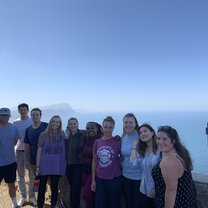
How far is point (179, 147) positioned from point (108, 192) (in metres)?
2.10

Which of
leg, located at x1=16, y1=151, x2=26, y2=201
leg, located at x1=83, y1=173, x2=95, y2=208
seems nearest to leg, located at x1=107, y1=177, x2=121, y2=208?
leg, located at x1=83, y1=173, x2=95, y2=208

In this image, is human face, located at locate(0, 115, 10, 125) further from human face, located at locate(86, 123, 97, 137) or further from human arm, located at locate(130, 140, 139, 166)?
human arm, located at locate(130, 140, 139, 166)

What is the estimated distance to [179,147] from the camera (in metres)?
3.04

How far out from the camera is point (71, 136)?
5.28 metres

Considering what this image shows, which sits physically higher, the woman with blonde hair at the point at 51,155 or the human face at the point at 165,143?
the human face at the point at 165,143

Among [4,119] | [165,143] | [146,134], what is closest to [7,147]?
[4,119]

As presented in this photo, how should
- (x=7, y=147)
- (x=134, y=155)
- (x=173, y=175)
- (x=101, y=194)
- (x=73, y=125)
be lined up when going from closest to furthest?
(x=173, y=175) < (x=134, y=155) < (x=101, y=194) < (x=73, y=125) < (x=7, y=147)

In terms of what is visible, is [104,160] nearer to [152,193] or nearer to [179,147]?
[152,193]

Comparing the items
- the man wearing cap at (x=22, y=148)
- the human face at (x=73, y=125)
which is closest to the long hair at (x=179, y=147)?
the human face at (x=73, y=125)

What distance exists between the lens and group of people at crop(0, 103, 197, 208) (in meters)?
2.94

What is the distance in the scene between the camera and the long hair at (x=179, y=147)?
2.99 m

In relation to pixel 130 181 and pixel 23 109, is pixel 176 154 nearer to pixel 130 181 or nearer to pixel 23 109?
pixel 130 181

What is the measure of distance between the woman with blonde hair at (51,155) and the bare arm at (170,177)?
302 centimetres

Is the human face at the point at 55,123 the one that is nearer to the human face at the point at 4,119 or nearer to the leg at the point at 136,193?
the human face at the point at 4,119
